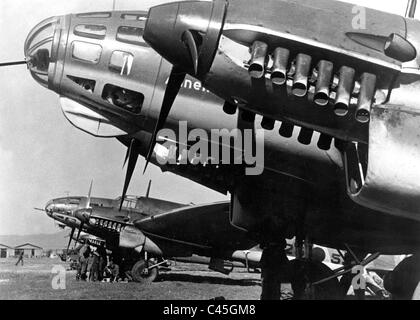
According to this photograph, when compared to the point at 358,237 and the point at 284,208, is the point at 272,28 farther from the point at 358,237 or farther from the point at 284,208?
the point at 358,237

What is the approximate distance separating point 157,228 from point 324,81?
1564 centimetres

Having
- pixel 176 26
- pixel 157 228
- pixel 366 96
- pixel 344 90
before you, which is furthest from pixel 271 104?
pixel 157 228

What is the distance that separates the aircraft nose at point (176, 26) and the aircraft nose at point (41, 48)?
9.71 ft

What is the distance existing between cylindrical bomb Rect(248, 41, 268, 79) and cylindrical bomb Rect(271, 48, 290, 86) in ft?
0.27

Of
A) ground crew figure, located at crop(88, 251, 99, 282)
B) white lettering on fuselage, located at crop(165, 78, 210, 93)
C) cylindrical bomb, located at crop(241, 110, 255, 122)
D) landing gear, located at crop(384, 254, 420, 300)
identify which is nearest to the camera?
cylindrical bomb, located at crop(241, 110, 255, 122)

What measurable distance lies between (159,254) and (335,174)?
15.5 metres

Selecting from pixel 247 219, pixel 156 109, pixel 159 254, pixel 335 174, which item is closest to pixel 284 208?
pixel 247 219

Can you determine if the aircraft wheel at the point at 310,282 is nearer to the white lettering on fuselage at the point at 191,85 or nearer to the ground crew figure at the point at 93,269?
the white lettering on fuselage at the point at 191,85

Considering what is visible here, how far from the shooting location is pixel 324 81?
3.61 m

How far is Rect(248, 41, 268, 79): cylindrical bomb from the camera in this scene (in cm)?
364

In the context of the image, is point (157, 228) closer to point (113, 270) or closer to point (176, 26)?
point (113, 270)

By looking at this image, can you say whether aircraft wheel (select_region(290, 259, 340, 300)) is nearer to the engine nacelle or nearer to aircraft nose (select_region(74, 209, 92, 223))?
the engine nacelle

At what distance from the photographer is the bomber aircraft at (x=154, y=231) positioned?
1589 cm

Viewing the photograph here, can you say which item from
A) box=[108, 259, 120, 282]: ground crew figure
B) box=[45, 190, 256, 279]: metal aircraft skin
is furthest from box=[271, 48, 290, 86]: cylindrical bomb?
box=[108, 259, 120, 282]: ground crew figure
